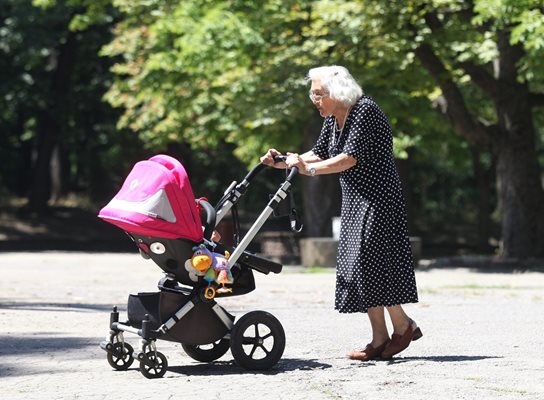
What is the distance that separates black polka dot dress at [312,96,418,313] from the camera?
813cm

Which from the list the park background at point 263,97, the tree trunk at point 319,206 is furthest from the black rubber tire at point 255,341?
the tree trunk at point 319,206

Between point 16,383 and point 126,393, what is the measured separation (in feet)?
2.53

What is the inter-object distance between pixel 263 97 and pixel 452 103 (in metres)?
3.48

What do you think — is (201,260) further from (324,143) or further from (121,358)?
(324,143)

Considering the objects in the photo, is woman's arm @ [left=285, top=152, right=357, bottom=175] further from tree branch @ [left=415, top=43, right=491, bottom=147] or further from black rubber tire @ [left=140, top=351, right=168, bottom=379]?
tree branch @ [left=415, top=43, right=491, bottom=147]

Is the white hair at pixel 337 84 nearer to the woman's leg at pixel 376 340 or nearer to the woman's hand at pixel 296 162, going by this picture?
the woman's hand at pixel 296 162

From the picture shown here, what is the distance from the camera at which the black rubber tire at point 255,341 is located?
772 centimetres

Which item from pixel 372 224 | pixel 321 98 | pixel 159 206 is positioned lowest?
pixel 372 224

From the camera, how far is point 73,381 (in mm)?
7309

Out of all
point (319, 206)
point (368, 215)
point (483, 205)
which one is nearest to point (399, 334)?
point (368, 215)

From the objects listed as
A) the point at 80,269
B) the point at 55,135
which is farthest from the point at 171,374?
the point at 55,135

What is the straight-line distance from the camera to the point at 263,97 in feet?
78.1

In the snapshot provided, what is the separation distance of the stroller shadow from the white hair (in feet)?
5.43

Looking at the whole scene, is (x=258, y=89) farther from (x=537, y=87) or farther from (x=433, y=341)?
(x=433, y=341)
